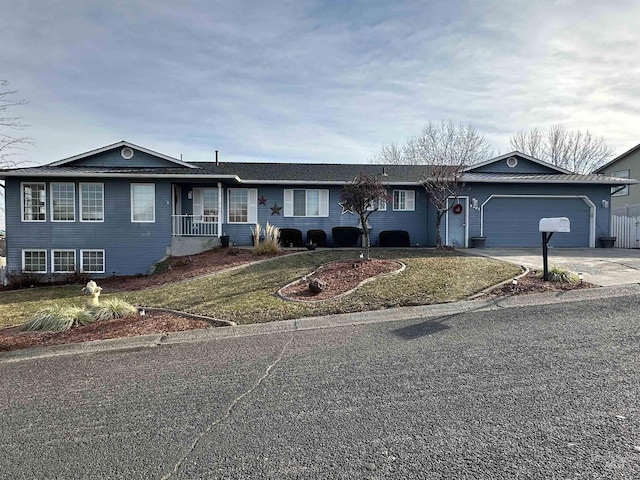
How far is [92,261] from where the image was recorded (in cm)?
1523

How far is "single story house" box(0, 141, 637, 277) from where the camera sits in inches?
591

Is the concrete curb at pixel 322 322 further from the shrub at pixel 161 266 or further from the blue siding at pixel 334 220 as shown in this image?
the blue siding at pixel 334 220

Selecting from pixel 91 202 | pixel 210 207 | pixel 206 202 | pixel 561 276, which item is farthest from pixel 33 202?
pixel 561 276

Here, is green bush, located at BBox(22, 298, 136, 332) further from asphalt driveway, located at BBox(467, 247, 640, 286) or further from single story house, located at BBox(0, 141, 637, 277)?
asphalt driveway, located at BBox(467, 247, 640, 286)

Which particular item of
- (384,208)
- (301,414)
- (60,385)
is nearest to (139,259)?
(384,208)

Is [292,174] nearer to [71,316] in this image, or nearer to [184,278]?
[184,278]

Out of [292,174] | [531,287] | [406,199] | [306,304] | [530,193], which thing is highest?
[292,174]

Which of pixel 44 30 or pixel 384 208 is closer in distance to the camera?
pixel 44 30

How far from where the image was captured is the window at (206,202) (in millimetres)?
16969

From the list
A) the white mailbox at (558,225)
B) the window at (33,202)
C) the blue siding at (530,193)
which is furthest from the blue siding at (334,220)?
the white mailbox at (558,225)

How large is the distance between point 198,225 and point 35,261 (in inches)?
249

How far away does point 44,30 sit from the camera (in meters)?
9.06

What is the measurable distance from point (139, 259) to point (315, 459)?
14609 mm

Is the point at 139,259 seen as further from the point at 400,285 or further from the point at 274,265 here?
the point at 400,285
